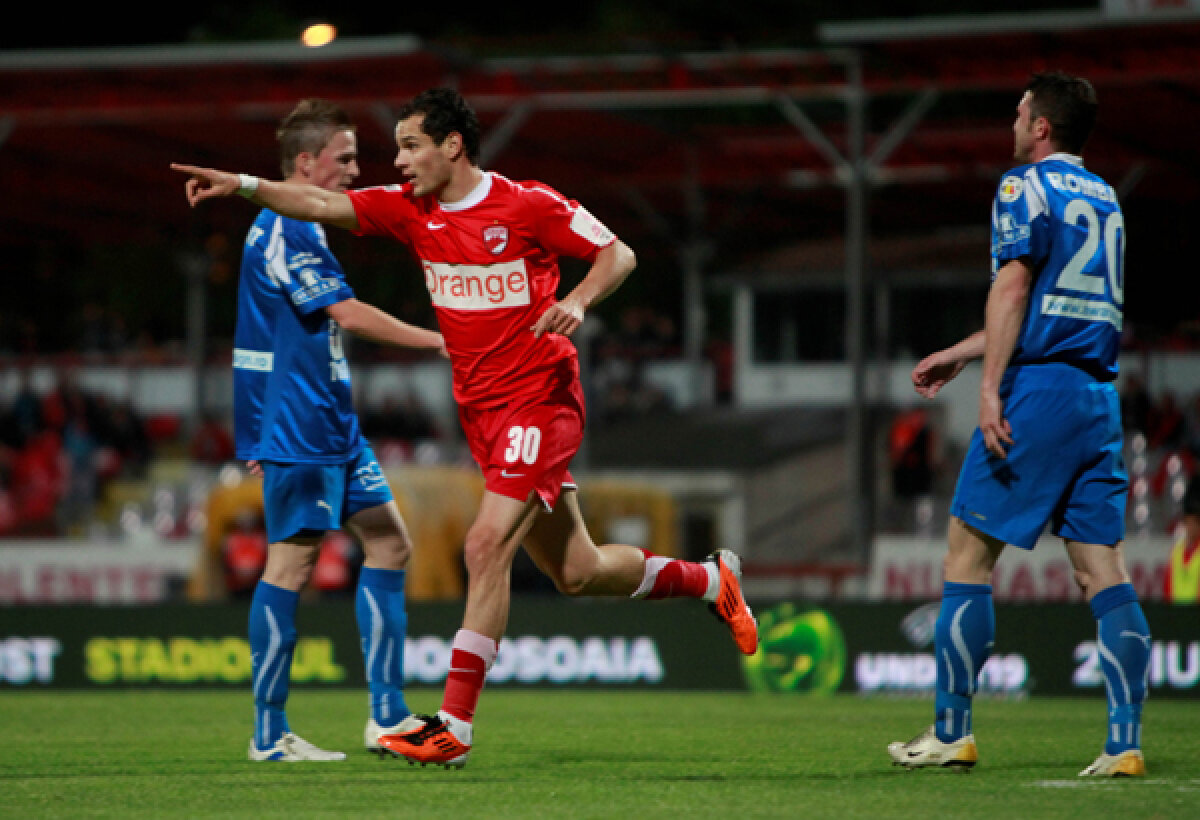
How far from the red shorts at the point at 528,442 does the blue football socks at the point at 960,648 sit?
54.1 inches

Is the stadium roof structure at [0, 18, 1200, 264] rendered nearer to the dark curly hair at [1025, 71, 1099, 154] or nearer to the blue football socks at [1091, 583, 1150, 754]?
the dark curly hair at [1025, 71, 1099, 154]

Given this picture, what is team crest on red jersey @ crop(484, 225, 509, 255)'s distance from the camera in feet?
20.0

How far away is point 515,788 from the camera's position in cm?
554

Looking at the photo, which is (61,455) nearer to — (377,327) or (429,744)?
(377,327)

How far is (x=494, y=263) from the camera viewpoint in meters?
6.12

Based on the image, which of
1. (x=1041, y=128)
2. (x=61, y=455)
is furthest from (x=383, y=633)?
(x=61, y=455)

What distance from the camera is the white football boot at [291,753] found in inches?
254

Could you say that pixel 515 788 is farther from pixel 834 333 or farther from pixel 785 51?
pixel 834 333

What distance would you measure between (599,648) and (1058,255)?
24.5 ft

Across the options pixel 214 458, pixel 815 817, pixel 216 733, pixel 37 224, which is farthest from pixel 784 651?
pixel 37 224

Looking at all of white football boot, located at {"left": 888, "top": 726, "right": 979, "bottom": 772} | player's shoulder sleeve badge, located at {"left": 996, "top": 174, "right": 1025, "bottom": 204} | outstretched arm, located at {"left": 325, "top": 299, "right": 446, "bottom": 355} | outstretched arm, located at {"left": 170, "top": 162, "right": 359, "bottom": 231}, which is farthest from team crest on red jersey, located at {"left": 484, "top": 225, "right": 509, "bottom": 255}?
white football boot, located at {"left": 888, "top": 726, "right": 979, "bottom": 772}

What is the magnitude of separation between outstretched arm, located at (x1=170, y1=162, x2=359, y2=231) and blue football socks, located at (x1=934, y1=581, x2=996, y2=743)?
8.00 feet

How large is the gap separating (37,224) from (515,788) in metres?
26.6

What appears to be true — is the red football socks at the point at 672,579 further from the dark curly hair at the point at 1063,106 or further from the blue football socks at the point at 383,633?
the dark curly hair at the point at 1063,106
